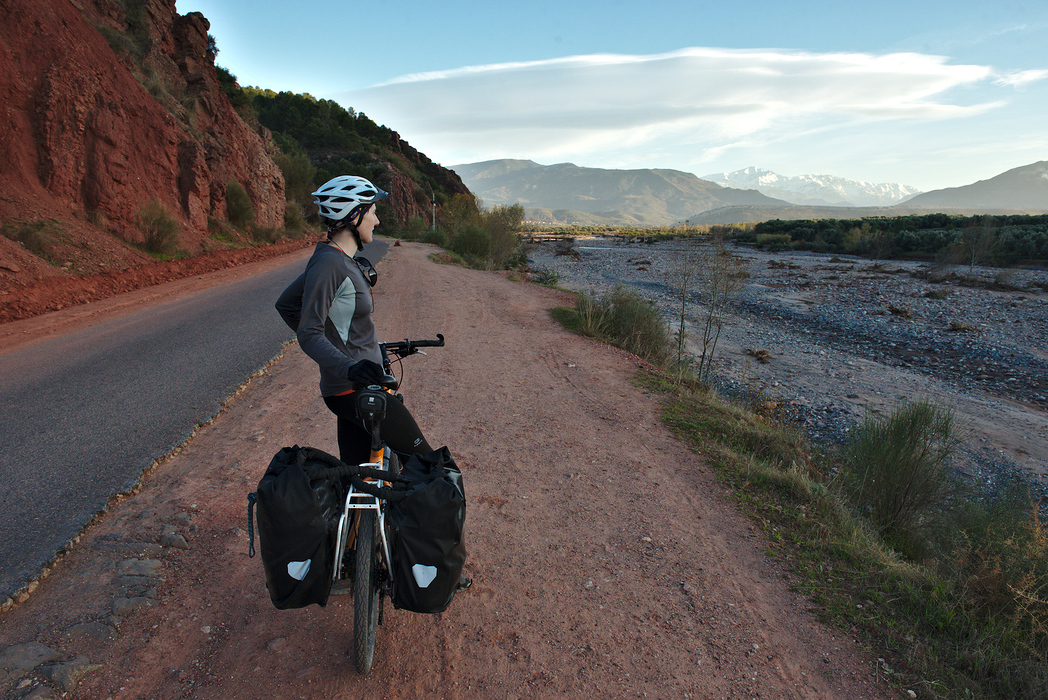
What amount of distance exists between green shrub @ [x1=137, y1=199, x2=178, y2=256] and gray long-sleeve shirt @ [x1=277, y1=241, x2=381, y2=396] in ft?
47.9

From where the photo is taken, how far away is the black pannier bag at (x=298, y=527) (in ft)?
6.56

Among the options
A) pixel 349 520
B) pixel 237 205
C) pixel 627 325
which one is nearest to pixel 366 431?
pixel 349 520

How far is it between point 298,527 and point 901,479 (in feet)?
17.6

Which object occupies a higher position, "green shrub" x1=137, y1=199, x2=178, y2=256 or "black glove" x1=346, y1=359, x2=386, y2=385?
"green shrub" x1=137, y1=199, x2=178, y2=256

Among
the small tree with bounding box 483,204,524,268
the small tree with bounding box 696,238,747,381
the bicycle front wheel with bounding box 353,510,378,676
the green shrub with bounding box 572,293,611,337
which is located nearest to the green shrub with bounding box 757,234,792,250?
the small tree with bounding box 483,204,524,268

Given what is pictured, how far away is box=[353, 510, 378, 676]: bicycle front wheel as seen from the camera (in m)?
2.15

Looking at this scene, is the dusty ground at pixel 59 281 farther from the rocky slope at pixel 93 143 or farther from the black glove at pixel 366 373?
the black glove at pixel 366 373

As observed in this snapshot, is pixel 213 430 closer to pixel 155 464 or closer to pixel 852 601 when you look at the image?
pixel 155 464

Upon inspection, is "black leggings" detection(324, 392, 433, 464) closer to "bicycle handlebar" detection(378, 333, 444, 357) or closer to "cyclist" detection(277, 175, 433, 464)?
"cyclist" detection(277, 175, 433, 464)

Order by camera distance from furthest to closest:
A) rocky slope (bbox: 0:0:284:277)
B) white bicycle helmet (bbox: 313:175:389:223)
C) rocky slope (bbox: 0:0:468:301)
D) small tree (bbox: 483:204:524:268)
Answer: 1. small tree (bbox: 483:204:524:268)
2. rocky slope (bbox: 0:0:284:277)
3. rocky slope (bbox: 0:0:468:301)
4. white bicycle helmet (bbox: 313:175:389:223)

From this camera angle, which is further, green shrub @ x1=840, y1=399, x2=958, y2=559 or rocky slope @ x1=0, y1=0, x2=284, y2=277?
rocky slope @ x1=0, y1=0, x2=284, y2=277

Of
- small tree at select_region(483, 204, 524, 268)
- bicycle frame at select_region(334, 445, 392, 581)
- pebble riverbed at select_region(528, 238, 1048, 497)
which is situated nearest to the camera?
bicycle frame at select_region(334, 445, 392, 581)

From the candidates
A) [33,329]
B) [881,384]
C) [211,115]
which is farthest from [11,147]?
[881,384]

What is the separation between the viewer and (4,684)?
2176 millimetres
